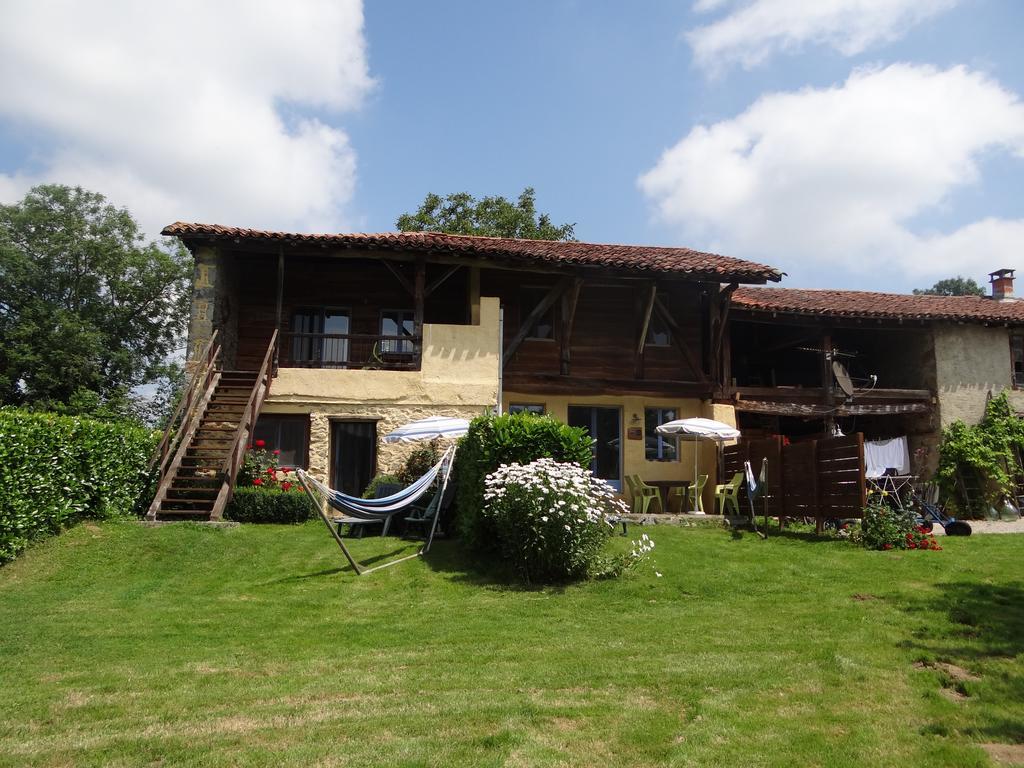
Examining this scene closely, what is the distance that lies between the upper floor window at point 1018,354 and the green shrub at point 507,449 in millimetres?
14308

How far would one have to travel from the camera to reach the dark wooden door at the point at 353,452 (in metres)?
14.0

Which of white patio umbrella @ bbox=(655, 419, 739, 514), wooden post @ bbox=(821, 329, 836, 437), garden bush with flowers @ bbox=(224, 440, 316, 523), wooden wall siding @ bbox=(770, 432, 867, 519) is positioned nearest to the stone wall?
wooden post @ bbox=(821, 329, 836, 437)

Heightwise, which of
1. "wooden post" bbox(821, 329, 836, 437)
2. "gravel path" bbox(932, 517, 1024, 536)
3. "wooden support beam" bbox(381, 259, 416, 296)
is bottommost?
"gravel path" bbox(932, 517, 1024, 536)

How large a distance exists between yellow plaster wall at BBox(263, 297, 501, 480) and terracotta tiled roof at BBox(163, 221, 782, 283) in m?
1.61

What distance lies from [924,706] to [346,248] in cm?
1167

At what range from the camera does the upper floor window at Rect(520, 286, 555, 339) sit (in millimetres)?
15789

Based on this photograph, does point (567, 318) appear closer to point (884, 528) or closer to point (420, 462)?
point (420, 462)

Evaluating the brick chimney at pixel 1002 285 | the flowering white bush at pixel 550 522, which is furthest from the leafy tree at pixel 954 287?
the flowering white bush at pixel 550 522

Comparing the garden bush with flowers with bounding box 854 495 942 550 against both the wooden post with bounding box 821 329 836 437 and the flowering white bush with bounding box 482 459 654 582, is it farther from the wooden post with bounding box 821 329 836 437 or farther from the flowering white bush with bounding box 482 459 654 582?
the wooden post with bounding box 821 329 836 437

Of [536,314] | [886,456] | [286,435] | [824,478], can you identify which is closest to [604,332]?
[536,314]

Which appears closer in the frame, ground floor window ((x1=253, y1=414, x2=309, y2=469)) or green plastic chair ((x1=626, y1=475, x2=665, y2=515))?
ground floor window ((x1=253, y1=414, x2=309, y2=469))

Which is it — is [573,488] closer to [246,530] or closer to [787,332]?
[246,530]

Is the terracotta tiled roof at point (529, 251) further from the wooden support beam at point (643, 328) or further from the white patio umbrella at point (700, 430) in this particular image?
the white patio umbrella at point (700, 430)

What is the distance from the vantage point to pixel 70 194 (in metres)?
27.1
